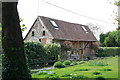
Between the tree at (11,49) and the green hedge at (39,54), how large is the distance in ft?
24.2

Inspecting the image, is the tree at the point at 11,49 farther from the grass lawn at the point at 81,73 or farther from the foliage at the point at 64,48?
the foliage at the point at 64,48

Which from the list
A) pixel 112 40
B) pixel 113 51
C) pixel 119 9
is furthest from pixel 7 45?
pixel 112 40

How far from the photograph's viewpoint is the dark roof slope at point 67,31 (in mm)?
24075

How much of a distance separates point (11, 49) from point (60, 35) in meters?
18.7

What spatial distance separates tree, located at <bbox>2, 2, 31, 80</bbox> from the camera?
579 centimetres

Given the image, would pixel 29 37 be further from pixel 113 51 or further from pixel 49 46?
pixel 113 51

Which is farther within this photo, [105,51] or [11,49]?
[105,51]

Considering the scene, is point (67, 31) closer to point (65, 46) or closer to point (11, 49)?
point (65, 46)

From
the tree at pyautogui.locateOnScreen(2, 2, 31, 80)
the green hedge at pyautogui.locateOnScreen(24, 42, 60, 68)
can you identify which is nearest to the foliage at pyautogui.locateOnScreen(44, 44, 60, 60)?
the green hedge at pyautogui.locateOnScreen(24, 42, 60, 68)

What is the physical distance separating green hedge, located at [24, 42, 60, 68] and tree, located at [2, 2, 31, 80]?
7378mm

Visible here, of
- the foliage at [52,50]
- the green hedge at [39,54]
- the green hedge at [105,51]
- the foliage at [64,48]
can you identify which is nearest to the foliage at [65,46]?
the foliage at [64,48]


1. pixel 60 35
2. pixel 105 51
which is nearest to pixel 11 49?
pixel 60 35

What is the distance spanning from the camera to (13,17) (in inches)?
234

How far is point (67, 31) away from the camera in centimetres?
2758
